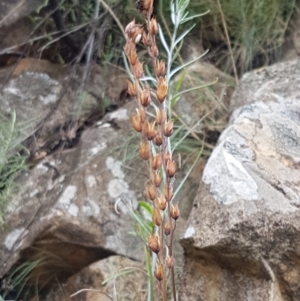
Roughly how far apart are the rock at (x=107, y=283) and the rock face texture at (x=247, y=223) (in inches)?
9.4

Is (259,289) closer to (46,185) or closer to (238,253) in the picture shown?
(238,253)

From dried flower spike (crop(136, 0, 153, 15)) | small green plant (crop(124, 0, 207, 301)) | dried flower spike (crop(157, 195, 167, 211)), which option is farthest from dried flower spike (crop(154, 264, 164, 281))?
dried flower spike (crop(136, 0, 153, 15))

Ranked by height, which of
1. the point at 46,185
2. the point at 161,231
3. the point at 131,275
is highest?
the point at 161,231

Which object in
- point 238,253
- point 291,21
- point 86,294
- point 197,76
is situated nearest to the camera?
point 238,253

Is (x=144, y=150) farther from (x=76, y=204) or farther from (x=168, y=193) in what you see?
(x=76, y=204)

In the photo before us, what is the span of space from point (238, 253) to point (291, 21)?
3.83 ft

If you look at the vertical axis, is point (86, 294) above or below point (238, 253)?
below

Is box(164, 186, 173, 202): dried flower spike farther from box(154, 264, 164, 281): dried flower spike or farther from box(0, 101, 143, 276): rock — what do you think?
box(0, 101, 143, 276): rock

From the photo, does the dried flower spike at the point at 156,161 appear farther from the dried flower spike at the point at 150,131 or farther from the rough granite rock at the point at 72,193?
the rough granite rock at the point at 72,193

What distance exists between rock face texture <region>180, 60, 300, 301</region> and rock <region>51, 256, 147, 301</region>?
0.24 metres

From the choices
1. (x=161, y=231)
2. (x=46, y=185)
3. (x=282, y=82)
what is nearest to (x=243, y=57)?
(x=282, y=82)

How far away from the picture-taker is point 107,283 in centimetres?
166

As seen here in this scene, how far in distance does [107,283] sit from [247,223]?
45 cm

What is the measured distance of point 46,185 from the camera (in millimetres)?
1924
